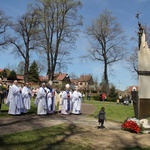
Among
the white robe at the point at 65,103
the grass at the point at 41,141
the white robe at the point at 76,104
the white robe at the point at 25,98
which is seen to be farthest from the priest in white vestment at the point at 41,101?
the grass at the point at 41,141

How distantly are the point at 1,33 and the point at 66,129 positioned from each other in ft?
126

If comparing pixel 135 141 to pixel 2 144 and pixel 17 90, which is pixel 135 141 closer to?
pixel 2 144

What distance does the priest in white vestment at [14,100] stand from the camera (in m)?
17.3

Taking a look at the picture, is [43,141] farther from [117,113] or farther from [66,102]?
[117,113]

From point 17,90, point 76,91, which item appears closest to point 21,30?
point 76,91

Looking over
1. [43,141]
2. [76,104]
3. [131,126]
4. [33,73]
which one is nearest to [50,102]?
[76,104]

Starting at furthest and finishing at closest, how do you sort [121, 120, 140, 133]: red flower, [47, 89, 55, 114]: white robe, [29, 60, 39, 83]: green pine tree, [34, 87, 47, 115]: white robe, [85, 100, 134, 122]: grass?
[29, 60, 39, 83]: green pine tree, [85, 100, 134, 122]: grass, [47, 89, 55, 114]: white robe, [34, 87, 47, 115]: white robe, [121, 120, 140, 133]: red flower

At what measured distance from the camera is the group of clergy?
17442 millimetres

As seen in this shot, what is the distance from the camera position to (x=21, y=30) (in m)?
51.3

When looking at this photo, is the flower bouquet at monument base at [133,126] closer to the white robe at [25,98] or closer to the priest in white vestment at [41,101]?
the priest in white vestment at [41,101]

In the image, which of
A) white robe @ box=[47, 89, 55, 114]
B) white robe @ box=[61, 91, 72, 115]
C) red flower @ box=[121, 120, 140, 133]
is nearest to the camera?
red flower @ box=[121, 120, 140, 133]

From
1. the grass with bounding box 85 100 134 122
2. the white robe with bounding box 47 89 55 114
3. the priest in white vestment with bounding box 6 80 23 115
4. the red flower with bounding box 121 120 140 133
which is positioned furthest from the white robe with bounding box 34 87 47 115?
the red flower with bounding box 121 120 140 133

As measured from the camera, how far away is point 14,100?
17469mm

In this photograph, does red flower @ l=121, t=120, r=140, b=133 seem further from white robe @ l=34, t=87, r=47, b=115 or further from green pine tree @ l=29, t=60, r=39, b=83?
green pine tree @ l=29, t=60, r=39, b=83
